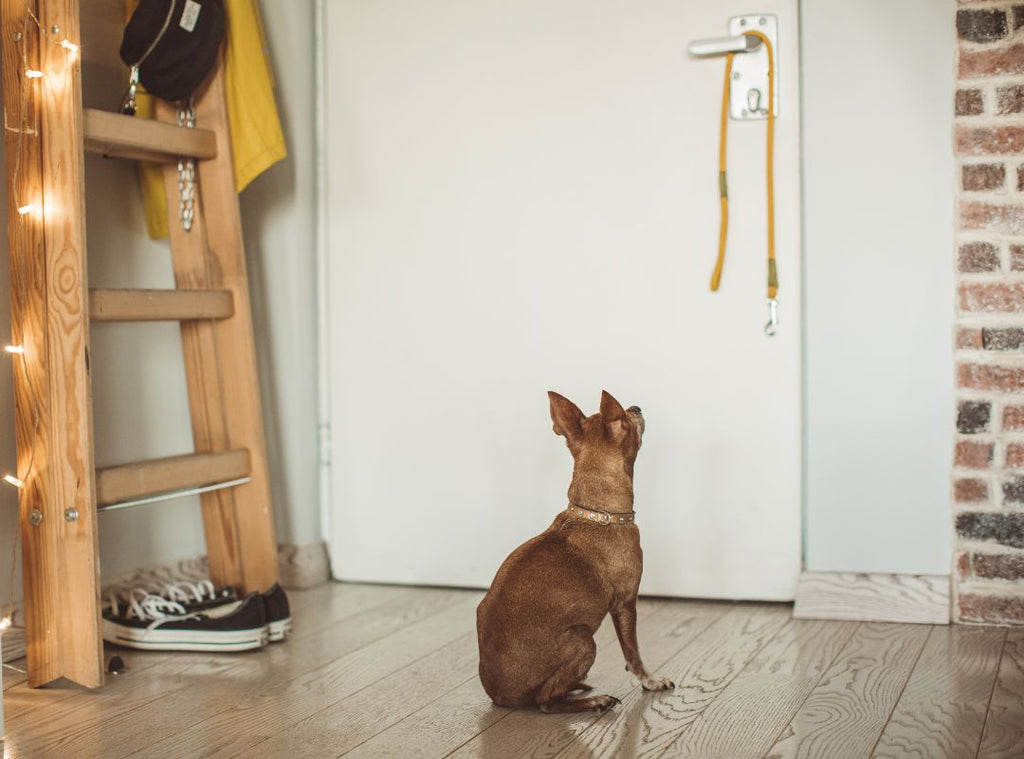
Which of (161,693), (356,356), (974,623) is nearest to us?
(161,693)

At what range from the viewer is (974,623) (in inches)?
90.8

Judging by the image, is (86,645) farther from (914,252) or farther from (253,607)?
(914,252)

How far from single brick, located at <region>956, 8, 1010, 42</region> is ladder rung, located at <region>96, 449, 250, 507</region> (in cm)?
167

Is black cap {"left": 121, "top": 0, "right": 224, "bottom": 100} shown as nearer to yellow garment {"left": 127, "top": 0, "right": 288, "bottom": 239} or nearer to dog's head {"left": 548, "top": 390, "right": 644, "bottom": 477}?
yellow garment {"left": 127, "top": 0, "right": 288, "bottom": 239}

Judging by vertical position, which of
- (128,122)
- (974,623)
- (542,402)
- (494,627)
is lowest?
(974,623)

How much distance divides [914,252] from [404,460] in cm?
123

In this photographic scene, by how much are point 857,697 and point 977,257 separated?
3.12 ft

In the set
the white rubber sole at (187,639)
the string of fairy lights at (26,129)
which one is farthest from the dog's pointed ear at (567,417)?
the string of fairy lights at (26,129)

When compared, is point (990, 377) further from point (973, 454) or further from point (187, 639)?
point (187, 639)

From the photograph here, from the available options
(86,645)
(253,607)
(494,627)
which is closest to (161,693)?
(86,645)

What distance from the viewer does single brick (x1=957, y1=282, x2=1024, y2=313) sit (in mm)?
2252

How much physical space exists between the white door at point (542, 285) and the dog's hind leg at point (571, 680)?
2.65ft

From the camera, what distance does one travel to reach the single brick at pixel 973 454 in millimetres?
2295

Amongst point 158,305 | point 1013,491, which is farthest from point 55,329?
point 1013,491
